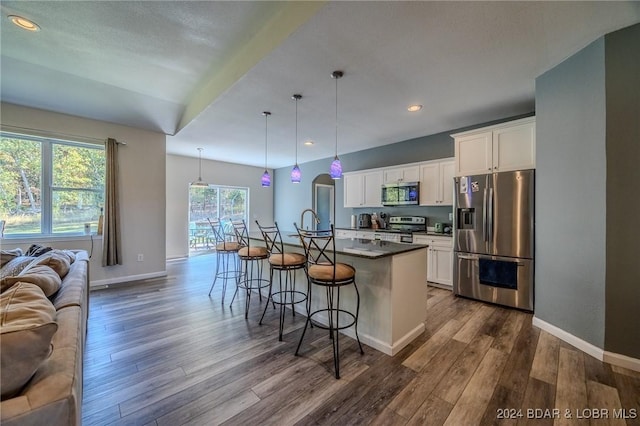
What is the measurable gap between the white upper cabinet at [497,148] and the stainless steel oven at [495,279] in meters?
1.20

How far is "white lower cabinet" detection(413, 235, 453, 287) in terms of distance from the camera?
4.10m

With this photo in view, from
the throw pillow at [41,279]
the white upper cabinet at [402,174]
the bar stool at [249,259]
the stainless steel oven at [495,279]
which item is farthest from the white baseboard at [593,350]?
the throw pillow at [41,279]

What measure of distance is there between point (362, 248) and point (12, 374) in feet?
7.26

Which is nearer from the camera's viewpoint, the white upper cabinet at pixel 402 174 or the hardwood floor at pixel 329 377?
the hardwood floor at pixel 329 377

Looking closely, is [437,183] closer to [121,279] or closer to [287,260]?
[287,260]

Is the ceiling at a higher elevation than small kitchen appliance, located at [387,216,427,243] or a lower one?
higher

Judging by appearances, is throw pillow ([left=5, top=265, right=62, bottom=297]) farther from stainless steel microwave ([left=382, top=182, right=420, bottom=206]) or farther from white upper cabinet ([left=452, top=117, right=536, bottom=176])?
stainless steel microwave ([left=382, top=182, right=420, bottom=206])

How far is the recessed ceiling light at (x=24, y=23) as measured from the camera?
2287mm

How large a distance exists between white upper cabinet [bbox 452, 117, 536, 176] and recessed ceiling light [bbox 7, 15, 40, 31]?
4945mm

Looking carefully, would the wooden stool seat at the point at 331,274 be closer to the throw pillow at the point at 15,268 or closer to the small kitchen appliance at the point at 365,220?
the throw pillow at the point at 15,268

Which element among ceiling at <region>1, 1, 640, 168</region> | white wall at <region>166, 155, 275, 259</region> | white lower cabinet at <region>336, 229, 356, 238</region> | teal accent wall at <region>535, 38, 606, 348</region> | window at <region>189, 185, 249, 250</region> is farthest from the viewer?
window at <region>189, 185, 249, 250</region>

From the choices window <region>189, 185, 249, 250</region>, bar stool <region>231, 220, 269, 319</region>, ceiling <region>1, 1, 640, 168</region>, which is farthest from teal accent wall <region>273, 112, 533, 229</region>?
bar stool <region>231, 220, 269, 319</region>

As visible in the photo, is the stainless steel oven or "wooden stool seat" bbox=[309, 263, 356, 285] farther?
the stainless steel oven

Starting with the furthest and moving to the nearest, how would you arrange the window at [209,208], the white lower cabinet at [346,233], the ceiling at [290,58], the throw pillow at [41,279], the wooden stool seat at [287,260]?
the window at [209,208] → the white lower cabinet at [346,233] → the wooden stool seat at [287,260] → the ceiling at [290,58] → the throw pillow at [41,279]
